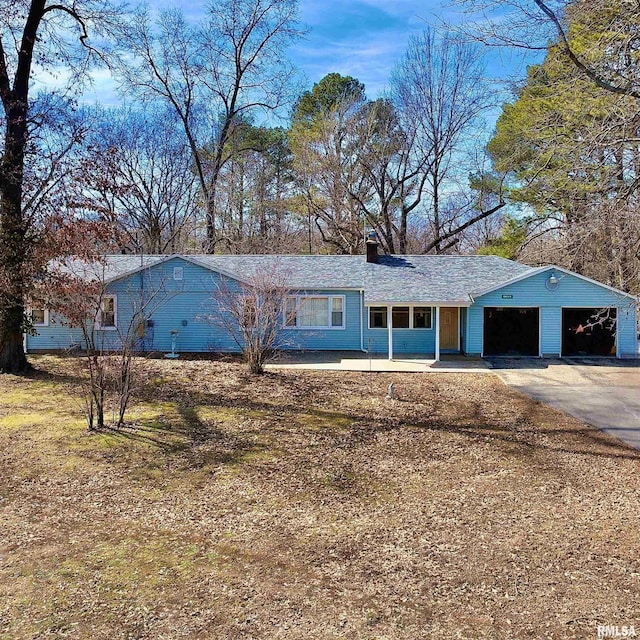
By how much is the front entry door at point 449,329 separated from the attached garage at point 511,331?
1.04 meters

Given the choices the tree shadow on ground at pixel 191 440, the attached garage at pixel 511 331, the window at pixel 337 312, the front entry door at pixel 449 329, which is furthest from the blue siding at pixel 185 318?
the tree shadow on ground at pixel 191 440

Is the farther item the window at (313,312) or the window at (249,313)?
the window at (313,312)

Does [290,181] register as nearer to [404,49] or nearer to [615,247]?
[404,49]

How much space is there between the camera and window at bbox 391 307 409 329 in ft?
59.7

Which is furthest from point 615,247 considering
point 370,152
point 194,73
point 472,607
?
point 194,73

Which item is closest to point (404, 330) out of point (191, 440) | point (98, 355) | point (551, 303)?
point (551, 303)

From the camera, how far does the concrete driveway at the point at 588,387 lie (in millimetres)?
9469

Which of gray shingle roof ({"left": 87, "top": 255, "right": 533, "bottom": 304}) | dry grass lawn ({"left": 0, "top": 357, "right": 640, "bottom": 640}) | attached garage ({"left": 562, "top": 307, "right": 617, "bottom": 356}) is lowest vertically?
A: dry grass lawn ({"left": 0, "top": 357, "right": 640, "bottom": 640})

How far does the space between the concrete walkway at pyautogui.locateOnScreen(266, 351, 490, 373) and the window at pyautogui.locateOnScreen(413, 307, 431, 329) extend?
3.73 ft

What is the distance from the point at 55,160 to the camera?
12.3m

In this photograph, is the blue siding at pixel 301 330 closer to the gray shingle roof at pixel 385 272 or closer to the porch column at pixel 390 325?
the gray shingle roof at pixel 385 272

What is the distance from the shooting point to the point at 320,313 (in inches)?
729

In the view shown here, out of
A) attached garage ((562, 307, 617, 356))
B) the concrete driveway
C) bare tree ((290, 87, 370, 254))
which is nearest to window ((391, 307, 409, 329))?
the concrete driveway

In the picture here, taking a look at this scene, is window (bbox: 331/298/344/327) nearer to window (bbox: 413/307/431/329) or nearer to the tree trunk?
window (bbox: 413/307/431/329)
